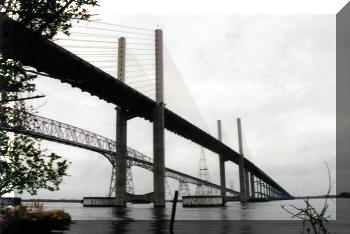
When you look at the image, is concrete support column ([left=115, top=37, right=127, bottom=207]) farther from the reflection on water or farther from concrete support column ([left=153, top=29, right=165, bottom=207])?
the reflection on water

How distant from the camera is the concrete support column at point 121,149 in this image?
59.7m

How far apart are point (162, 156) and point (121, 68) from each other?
56.6 feet

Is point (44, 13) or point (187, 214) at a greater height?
point (44, 13)

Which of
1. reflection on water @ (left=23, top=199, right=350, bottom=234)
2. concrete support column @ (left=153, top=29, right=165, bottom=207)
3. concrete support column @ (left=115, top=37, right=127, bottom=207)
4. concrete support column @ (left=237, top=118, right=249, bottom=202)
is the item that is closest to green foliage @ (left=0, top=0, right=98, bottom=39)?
reflection on water @ (left=23, top=199, right=350, bottom=234)

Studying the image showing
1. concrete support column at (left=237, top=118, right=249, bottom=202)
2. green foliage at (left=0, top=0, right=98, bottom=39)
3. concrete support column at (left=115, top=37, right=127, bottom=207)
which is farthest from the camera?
concrete support column at (left=237, top=118, right=249, bottom=202)

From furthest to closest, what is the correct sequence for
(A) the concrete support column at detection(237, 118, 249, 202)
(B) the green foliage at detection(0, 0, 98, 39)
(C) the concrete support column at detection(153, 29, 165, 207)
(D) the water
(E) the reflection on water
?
(A) the concrete support column at detection(237, 118, 249, 202), (C) the concrete support column at detection(153, 29, 165, 207), (D) the water, (E) the reflection on water, (B) the green foliage at detection(0, 0, 98, 39)

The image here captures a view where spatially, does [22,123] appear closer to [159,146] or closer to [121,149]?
[159,146]

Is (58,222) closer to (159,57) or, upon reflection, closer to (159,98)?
(159,98)

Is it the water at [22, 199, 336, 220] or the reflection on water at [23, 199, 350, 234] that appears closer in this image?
the reflection on water at [23, 199, 350, 234]

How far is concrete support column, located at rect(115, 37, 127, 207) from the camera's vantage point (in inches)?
2350

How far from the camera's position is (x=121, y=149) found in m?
60.9

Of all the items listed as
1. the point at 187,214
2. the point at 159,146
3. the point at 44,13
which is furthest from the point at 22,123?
the point at 159,146

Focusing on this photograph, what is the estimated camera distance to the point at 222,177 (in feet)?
392

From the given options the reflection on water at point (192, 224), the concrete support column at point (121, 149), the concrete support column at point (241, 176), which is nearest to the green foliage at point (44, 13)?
the reflection on water at point (192, 224)
